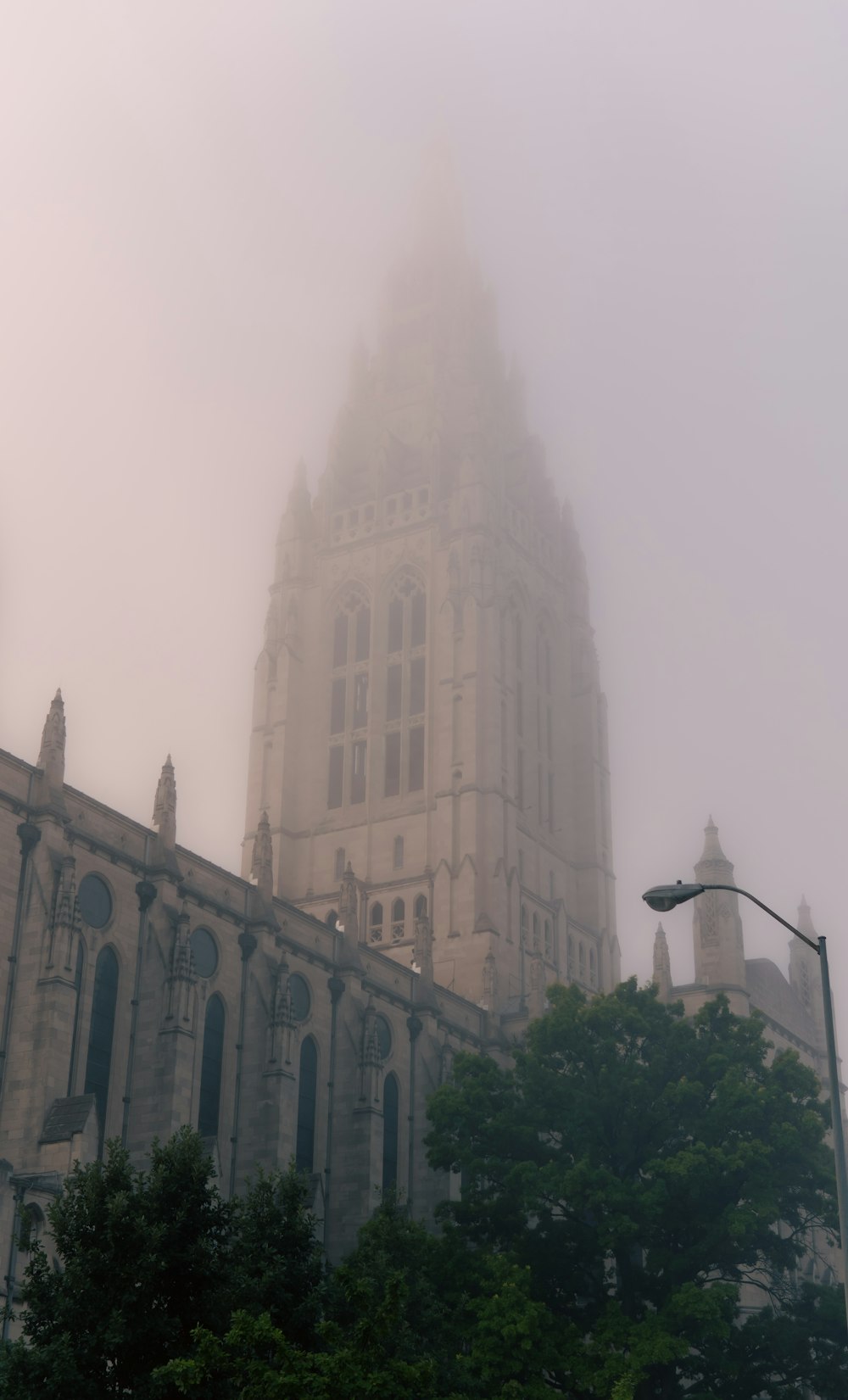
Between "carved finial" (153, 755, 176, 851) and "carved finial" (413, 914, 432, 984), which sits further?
"carved finial" (413, 914, 432, 984)

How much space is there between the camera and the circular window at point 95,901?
51156 millimetres

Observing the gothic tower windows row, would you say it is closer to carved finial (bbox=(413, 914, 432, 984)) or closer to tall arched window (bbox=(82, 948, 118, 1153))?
carved finial (bbox=(413, 914, 432, 984))

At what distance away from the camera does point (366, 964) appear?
6575 centimetres

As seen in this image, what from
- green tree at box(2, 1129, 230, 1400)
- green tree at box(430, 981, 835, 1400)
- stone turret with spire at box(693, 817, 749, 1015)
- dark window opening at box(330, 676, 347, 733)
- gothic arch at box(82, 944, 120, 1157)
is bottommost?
green tree at box(2, 1129, 230, 1400)

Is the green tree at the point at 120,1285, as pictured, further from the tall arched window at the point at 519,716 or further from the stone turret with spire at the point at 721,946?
the tall arched window at the point at 519,716

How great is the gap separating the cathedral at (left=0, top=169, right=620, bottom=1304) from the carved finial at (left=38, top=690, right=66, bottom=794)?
4.3 inches

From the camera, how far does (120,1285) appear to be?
2503cm

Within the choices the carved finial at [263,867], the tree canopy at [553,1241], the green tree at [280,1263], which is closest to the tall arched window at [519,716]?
the carved finial at [263,867]

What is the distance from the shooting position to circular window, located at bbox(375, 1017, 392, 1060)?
64.9 metres

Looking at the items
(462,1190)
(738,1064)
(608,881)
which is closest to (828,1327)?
(738,1064)

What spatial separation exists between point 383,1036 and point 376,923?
56.5 ft

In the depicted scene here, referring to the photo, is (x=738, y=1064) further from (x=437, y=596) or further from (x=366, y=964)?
(x=437, y=596)

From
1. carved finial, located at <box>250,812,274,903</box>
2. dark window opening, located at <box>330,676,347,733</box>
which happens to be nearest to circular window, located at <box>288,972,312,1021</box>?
carved finial, located at <box>250,812,274,903</box>

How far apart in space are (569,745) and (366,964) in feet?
101
